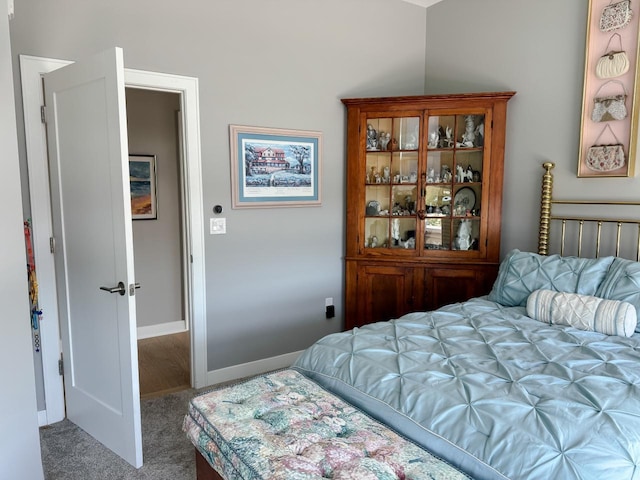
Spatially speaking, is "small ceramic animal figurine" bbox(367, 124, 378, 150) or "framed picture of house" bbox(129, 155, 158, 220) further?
"framed picture of house" bbox(129, 155, 158, 220)

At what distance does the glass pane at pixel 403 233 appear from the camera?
11.9 feet

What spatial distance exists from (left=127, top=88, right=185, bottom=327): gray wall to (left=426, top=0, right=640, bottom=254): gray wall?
2.68 metres

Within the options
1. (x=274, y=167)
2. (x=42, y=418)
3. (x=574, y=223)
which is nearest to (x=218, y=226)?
(x=274, y=167)

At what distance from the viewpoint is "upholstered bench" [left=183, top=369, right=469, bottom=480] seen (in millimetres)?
1284

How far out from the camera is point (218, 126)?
3.08 meters

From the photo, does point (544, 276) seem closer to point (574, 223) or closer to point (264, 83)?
point (574, 223)

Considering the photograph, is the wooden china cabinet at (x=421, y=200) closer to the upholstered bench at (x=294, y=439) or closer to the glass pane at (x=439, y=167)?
the glass pane at (x=439, y=167)

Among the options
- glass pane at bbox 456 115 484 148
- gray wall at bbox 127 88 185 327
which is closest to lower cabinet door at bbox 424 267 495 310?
glass pane at bbox 456 115 484 148

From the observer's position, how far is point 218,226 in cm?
314

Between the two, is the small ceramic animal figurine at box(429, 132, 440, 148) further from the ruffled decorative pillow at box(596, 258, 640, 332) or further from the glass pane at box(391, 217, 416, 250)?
the ruffled decorative pillow at box(596, 258, 640, 332)

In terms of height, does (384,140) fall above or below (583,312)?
above

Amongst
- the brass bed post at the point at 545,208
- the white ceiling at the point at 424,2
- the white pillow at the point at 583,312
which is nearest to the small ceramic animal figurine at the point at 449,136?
the brass bed post at the point at 545,208

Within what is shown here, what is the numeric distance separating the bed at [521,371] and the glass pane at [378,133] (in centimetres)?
138

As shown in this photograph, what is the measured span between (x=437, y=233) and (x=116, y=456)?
266 cm
